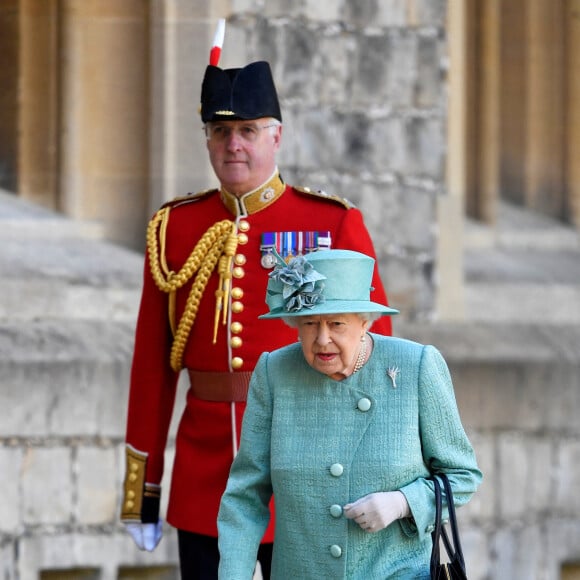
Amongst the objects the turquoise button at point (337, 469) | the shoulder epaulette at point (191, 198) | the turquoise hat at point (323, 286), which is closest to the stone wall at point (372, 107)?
the shoulder epaulette at point (191, 198)

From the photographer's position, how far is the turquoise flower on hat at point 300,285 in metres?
3.91

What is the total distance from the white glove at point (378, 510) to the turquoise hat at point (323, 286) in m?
0.37

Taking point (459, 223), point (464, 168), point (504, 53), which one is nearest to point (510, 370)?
point (459, 223)

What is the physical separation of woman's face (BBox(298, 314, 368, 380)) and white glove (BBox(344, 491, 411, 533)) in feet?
0.89

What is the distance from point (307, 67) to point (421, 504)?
3.41 m

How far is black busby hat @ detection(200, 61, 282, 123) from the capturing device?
4.89m

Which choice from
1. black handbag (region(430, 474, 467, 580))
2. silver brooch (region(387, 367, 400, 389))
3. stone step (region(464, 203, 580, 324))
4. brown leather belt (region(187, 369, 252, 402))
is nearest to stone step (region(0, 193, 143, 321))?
stone step (region(464, 203, 580, 324))

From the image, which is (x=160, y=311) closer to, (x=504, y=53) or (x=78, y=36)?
(x=78, y=36)

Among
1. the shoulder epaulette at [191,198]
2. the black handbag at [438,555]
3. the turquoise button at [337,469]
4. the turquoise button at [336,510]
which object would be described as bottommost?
the black handbag at [438,555]

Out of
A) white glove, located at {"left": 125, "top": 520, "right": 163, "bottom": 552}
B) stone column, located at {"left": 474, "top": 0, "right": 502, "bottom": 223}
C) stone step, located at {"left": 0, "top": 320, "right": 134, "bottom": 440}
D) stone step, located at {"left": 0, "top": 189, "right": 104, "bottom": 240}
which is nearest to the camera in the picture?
white glove, located at {"left": 125, "top": 520, "right": 163, "bottom": 552}

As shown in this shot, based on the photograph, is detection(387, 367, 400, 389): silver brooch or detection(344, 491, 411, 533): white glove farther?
detection(387, 367, 400, 389): silver brooch

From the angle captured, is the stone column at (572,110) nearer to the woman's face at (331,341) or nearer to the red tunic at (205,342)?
the red tunic at (205,342)

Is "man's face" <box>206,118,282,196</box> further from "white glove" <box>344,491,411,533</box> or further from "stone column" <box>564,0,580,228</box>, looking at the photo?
"stone column" <box>564,0,580,228</box>

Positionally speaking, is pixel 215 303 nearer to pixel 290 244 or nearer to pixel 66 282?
pixel 290 244
